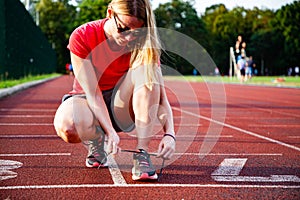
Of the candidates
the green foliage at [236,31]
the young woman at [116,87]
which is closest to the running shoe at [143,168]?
the young woman at [116,87]

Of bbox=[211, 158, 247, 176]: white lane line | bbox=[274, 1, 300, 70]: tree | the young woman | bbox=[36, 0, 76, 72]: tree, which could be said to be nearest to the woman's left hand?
the young woman

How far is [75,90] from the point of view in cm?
439

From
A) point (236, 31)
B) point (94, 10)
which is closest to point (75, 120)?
point (94, 10)

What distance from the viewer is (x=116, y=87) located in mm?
4258

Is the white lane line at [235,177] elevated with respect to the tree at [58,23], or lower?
lower

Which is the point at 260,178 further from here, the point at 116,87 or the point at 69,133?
the point at 69,133

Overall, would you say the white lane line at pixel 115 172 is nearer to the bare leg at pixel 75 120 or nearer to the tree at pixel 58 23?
the bare leg at pixel 75 120

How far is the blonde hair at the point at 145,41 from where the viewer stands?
350cm

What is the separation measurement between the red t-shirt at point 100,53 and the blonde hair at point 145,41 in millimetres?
130

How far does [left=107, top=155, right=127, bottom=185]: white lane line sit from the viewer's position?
12.8 feet

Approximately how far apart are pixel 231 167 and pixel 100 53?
1.54 m

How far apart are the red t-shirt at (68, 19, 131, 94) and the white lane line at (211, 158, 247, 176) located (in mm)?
1162

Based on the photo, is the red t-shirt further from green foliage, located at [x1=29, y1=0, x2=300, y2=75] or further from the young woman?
green foliage, located at [x1=29, y1=0, x2=300, y2=75]

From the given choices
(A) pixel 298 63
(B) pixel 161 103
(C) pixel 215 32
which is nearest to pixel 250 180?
(B) pixel 161 103
